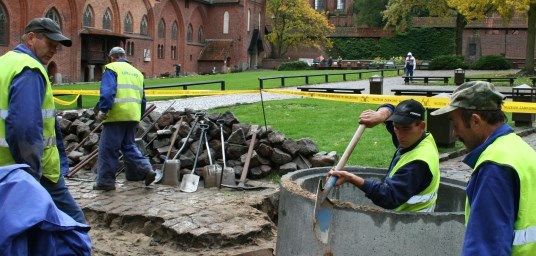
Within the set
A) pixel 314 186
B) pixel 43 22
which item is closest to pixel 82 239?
pixel 43 22

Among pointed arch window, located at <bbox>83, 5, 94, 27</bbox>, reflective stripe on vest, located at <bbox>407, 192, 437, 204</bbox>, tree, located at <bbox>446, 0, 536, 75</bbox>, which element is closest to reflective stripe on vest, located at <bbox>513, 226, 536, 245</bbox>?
reflective stripe on vest, located at <bbox>407, 192, 437, 204</bbox>

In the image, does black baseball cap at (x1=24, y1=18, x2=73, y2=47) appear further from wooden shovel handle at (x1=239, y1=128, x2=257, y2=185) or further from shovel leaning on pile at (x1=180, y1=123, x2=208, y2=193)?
wooden shovel handle at (x1=239, y1=128, x2=257, y2=185)

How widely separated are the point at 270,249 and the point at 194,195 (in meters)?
2.17

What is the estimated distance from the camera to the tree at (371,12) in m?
72.4

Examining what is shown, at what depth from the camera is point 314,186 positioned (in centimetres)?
579

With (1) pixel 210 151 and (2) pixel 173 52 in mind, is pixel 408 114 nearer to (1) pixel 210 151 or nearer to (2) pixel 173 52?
(1) pixel 210 151

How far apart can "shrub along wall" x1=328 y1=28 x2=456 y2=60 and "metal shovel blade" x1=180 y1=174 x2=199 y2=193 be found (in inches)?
2353

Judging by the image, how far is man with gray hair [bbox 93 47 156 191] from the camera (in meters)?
8.63

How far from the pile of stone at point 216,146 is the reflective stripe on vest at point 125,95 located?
1320 millimetres

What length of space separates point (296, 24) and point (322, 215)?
59.8 m

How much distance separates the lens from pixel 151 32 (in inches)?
2179

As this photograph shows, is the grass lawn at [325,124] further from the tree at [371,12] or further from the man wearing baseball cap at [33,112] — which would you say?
the tree at [371,12]

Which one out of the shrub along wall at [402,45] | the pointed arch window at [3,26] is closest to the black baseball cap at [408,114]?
the pointed arch window at [3,26]

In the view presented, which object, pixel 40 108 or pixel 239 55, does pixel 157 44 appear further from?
pixel 40 108
